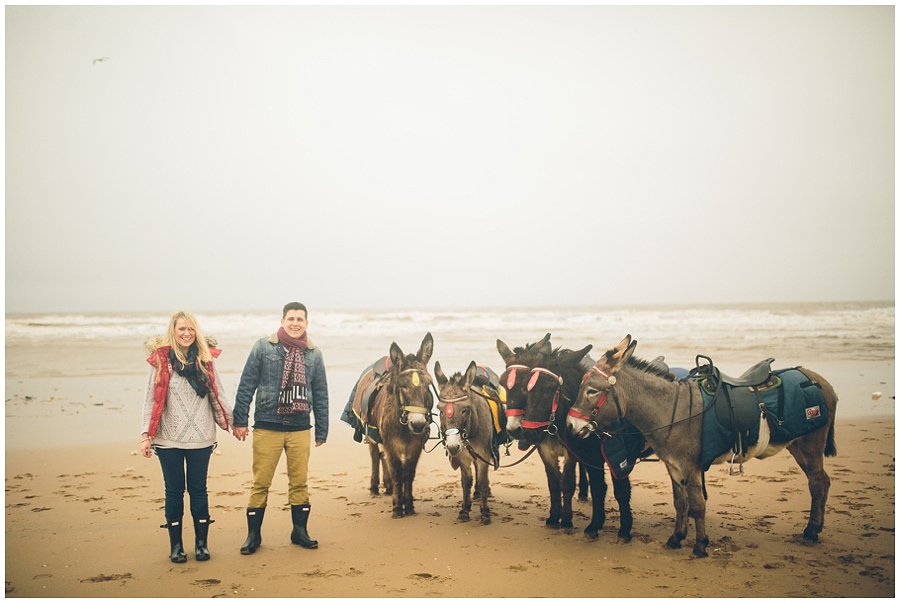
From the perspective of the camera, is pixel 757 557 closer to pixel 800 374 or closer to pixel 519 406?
pixel 800 374

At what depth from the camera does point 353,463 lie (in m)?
8.37

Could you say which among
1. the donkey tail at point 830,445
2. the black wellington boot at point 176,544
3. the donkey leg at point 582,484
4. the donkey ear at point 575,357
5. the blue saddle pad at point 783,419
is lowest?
the donkey leg at point 582,484

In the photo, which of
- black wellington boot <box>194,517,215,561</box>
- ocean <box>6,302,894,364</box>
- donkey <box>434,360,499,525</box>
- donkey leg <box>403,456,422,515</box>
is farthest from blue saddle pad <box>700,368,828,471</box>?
ocean <box>6,302,894,364</box>

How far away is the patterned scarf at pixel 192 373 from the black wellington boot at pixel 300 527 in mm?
1342

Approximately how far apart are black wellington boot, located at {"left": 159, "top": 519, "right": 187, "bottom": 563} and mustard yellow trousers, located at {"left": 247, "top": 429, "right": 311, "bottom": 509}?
570mm

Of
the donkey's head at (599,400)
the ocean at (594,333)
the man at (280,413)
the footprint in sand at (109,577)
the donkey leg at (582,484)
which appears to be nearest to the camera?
the footprint in sand at (109,577)

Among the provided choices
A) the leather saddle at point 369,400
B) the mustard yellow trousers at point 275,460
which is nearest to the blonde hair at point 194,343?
the mustard yellow trousers at point 275,460

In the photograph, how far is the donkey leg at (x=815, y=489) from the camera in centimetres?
A: 503

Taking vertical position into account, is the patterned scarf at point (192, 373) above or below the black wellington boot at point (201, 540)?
above

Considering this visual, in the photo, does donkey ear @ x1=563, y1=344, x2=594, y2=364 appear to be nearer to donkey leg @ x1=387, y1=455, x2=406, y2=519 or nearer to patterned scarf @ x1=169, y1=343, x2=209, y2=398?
donkey leg @ x1=387, y1=455, x2=406, y2=519

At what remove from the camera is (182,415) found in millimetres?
4562

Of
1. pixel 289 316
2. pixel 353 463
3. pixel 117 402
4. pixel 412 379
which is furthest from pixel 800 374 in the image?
pixel 117 402

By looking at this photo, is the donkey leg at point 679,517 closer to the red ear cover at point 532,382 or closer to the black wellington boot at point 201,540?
the red ear cover at point 532,382

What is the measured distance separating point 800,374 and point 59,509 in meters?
7.60
